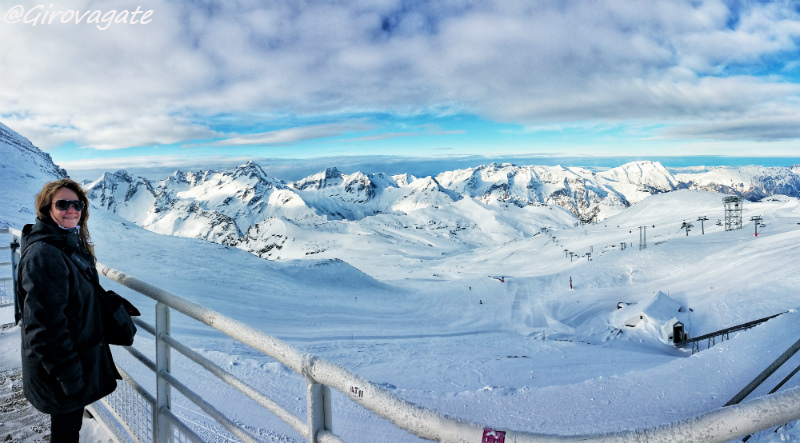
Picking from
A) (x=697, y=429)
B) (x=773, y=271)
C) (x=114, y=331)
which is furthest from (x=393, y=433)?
(x=773, y=271)

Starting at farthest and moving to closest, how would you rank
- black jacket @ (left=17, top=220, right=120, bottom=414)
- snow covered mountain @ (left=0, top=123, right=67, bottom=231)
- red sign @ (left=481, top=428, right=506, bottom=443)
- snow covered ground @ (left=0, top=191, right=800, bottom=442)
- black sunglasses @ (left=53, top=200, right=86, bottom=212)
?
snow covered mountain @ (left=0, top=123, right=67, bottom=231) < snow covered ground @ (left=0, top=191, right=800, bottom=442) < black sunglasses @ (left=53, top=200, right=86, bottom=212) < black jacket @ (left=17, top=220, right=120, bottom=414) < red sign @ (left=481, top=428, right=506, bottom=443)

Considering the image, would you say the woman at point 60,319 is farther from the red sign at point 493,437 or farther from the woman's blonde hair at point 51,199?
the red sign at point 493,437

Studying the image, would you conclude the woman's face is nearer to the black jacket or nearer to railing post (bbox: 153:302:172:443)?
the black jacket

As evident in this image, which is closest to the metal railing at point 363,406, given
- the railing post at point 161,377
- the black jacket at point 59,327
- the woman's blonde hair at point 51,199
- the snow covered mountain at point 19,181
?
the railing post at point 161,377

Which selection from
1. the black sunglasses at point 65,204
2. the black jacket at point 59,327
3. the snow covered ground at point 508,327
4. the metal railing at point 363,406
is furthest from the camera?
the snow covered ground at point 508,327

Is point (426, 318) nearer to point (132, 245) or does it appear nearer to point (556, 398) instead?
point (132, 245)

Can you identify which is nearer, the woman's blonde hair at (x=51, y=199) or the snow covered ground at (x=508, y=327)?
the woman's blonde hair at (x=51, y=199)

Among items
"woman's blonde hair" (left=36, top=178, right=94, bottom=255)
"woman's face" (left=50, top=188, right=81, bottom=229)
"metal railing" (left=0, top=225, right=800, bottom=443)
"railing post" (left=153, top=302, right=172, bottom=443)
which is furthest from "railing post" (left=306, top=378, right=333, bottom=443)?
"woman's blonde hair" (left=36, top=178, right=94, bottom=255)

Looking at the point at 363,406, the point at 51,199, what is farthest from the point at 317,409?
the point at 51,199
